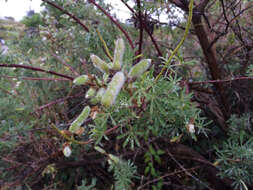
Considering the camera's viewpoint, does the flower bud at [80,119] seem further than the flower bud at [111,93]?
Yes

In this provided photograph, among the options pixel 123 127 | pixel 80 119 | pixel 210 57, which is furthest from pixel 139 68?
pixel 210 57

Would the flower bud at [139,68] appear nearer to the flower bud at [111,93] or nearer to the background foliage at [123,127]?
the flower bud at [111,93]

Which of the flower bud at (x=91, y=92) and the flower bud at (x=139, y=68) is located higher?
the flower bud at (x=139, y=68)

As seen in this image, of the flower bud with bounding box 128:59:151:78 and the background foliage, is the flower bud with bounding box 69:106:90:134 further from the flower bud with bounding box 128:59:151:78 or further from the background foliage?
the background foliage

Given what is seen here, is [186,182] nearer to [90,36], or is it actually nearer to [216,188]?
[216,188]

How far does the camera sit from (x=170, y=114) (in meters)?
0.77

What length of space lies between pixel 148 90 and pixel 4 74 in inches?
39.5

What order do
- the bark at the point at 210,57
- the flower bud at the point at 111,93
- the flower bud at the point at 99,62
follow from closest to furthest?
1. the flower bud at the point at 111,93
2. the flower bud at the point at 99,62
3. the bark at the point at 210,57

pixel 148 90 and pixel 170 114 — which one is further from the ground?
pixel 148 90

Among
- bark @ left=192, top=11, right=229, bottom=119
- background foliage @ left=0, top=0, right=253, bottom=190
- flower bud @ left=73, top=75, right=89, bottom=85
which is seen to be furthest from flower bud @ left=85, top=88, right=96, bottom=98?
bark @ left=192, top=11, right=229, bottom=119

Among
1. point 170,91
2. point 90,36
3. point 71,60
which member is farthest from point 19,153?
point 170,91

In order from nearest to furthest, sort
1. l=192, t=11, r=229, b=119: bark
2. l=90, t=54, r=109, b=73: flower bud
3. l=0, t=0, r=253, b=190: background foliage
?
l=90, t=54, r=109, b=73: flower bud → l=0, t=0, r=253, b=190: background foliage → l=192, t=11, r=229, b=119: bark

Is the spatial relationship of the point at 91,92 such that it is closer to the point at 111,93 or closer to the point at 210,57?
the point at 111,93

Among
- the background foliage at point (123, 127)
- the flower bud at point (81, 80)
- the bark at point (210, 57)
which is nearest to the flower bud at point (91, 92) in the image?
the flower bud at point (81, 80)
